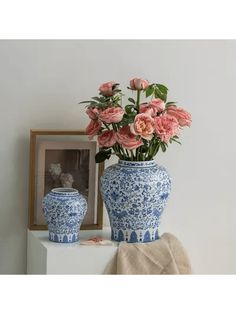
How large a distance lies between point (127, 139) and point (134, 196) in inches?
8.0

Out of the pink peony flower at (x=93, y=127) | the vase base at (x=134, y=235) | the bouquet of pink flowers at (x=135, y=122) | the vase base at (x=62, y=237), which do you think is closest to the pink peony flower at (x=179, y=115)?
the bouquet of pink flowers at (x=135, y=122)

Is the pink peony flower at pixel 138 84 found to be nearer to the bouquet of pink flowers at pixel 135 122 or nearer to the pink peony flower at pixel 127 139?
the bouquet of pink flowers at pixel 135 122

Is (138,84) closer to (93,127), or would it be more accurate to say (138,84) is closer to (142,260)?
(93,127)

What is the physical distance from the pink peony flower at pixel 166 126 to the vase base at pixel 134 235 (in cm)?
34

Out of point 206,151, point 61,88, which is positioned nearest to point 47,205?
point 61,88

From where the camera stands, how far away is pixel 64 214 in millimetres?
2994

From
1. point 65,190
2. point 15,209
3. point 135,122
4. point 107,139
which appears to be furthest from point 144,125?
point 15,209

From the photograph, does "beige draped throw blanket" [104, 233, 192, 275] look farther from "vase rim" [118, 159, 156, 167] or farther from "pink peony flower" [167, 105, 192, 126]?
"pink peony flower" [167, 105, 192, 126]

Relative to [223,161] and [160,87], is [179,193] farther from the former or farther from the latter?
[160,87]

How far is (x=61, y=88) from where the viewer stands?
322 centimetres

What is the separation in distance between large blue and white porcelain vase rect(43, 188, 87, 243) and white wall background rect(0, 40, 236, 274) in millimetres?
255

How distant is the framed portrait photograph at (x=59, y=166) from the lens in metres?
3.17

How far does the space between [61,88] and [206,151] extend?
0.63 meters

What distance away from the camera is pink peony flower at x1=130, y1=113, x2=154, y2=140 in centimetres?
292
